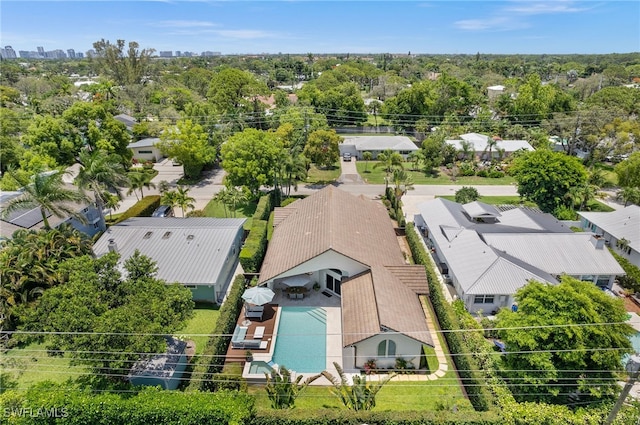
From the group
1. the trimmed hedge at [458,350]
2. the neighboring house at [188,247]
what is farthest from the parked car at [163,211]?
the trimmed hedge at [458,350]

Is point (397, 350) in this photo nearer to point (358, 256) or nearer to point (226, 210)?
point (358, 256)

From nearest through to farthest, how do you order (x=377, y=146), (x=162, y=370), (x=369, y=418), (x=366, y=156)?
(x=369, y=418)
(x=162, y=370)
(x=366, y=156)
(x=377, y=146)

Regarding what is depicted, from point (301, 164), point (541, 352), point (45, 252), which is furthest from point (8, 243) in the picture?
point (541, 352)

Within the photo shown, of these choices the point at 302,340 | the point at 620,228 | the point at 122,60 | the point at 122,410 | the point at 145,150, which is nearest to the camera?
the point at 122,410

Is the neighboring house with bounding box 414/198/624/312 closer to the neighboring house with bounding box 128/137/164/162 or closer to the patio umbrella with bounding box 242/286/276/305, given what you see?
the patio umbrella with bounding box 242/286/276/305

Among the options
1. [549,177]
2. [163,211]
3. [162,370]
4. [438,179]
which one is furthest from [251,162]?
[549,177]

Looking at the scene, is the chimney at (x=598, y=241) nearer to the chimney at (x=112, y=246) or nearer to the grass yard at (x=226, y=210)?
the grass yard at (x=226, y=210)
